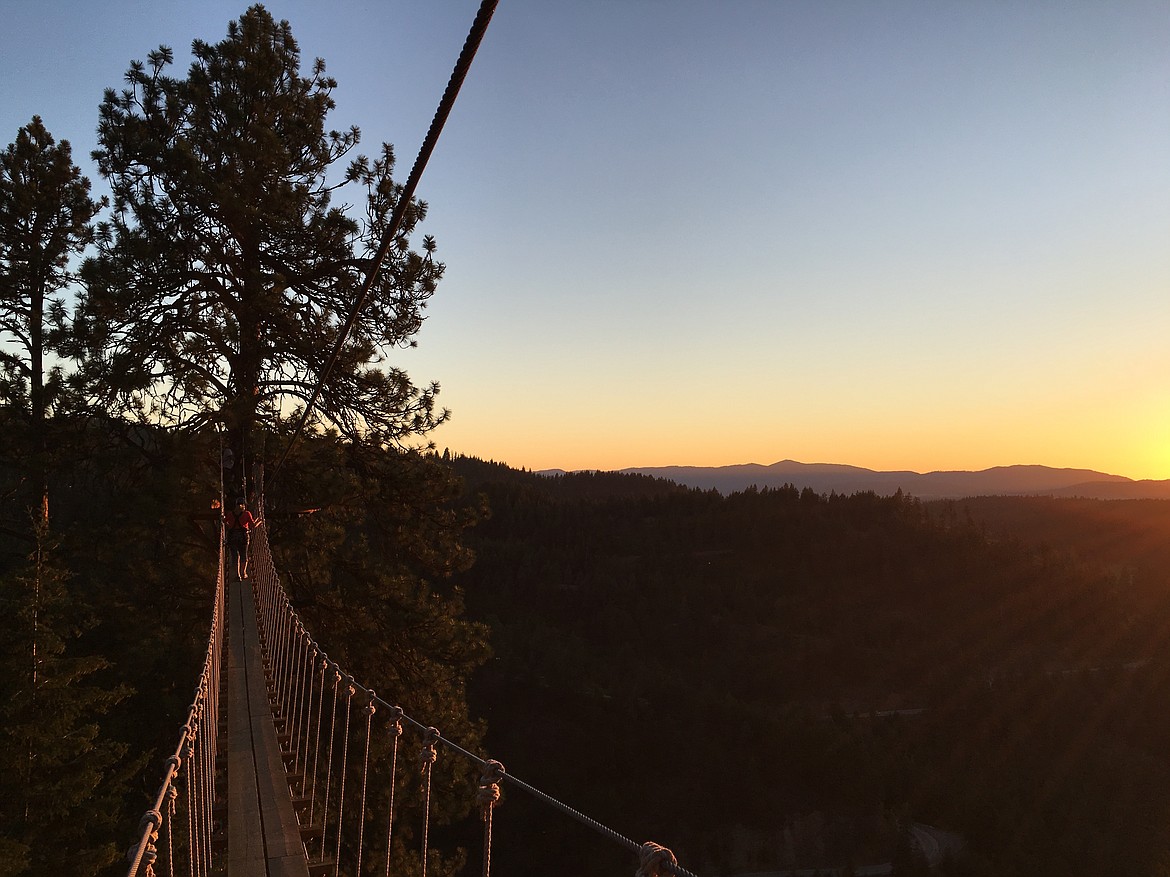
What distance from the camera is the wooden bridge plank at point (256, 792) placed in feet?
8.41

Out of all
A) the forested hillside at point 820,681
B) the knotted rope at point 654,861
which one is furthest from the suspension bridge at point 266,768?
the forested hillside at point 820,681

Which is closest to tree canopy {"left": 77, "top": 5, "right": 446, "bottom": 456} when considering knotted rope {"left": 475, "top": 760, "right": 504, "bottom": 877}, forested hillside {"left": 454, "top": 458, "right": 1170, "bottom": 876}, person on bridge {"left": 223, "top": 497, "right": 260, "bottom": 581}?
person on bridge {"left": 223, "top": 497, "right": 260, "bottom": 581}

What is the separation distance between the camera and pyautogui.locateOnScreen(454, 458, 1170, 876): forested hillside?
4984cm

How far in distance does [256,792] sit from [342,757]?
326 centimetres

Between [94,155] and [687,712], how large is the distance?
57.5 meters

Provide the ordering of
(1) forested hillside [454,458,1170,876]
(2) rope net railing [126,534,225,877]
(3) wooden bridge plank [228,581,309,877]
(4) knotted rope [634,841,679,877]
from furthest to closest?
(1) forested hillside [454,458,1170,876]
(3) wooden bridge plank [228,581,309,877]
(2) rope net railing [126,534,225,877]
(4) knotted rope [634,841,679,877]

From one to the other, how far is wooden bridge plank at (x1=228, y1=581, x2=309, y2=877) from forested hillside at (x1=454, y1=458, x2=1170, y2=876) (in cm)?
4959

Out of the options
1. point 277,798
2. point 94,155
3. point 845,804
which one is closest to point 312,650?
point 277,798

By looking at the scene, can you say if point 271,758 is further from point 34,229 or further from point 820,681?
point 820,681

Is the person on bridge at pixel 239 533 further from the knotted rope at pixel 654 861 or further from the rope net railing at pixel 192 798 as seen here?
the knotted rope at pixel 654 861

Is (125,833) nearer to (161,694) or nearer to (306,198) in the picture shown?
(161,694)

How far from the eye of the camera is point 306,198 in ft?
24.2

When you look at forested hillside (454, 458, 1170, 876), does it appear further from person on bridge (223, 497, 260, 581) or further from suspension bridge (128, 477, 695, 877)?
suspension bridge (128, 477, 695, 877)

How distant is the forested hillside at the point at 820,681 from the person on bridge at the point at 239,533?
4739cm
